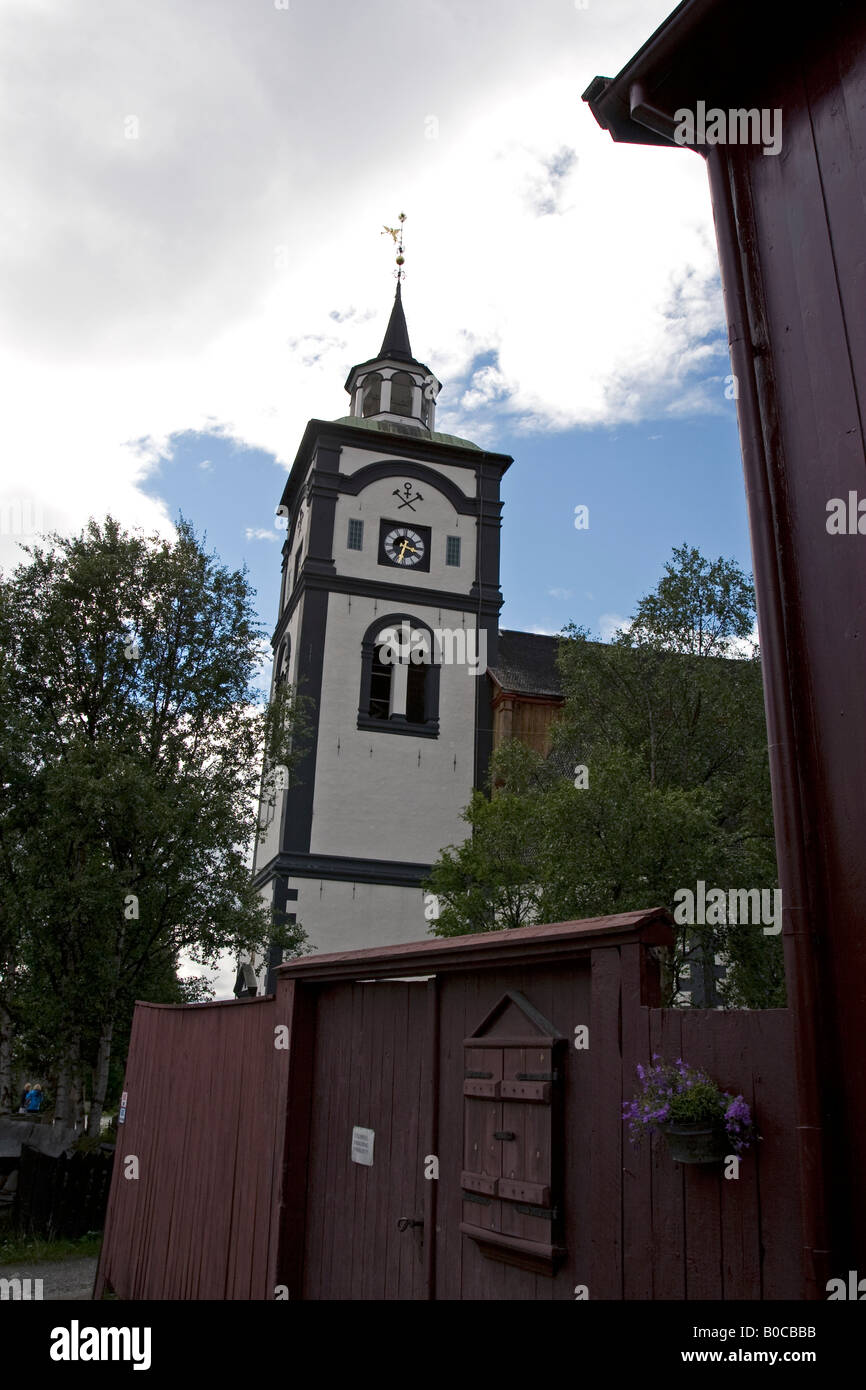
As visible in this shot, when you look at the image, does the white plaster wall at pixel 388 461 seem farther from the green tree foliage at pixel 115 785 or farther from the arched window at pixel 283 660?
the green tree foliage at pixel 115 785

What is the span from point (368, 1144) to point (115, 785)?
9.79 meters

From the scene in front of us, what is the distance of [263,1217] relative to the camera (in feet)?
22.0

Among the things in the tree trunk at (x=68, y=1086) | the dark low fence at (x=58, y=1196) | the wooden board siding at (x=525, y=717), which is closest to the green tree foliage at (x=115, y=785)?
the tree trunk at (x=68, y=1086)

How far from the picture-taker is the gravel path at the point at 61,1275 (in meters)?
10.0

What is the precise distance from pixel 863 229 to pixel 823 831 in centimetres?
284

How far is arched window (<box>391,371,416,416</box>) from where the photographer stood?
33.4 m

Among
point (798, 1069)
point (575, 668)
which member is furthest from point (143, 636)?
point (798, 1069)

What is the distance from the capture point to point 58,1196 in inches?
491

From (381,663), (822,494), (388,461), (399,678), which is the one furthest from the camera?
(388,461)

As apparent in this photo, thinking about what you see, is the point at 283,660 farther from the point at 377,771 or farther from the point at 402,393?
the point at 402,393

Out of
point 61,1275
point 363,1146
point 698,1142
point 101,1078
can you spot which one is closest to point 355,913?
point 101,1078

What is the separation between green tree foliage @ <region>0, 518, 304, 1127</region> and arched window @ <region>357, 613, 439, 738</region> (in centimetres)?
889

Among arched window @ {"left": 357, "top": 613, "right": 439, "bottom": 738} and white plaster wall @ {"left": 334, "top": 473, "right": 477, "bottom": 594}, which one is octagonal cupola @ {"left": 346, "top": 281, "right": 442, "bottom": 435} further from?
arched window @ {"left": 357, "top": 613, "right": 439, "bottom": 738}

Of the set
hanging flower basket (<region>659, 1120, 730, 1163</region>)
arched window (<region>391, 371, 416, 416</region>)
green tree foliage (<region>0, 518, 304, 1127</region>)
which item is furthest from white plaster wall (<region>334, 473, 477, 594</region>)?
hanging flower basket (<region>659, 1120, 730, 1163</region>)
